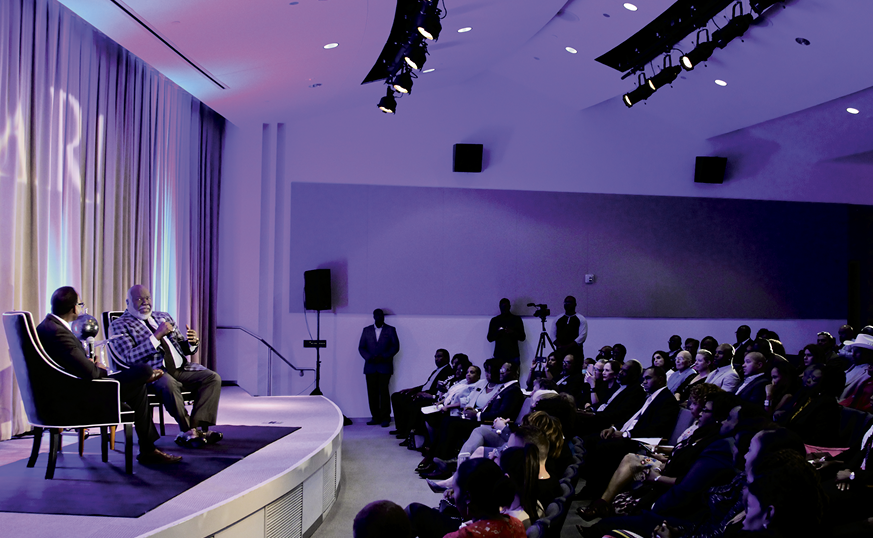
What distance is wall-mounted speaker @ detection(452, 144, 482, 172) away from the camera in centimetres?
943

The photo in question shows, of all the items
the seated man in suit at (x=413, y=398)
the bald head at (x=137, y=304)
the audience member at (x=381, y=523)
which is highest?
the bald head at (x=137, y=304)

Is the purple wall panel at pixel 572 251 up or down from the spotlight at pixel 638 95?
down

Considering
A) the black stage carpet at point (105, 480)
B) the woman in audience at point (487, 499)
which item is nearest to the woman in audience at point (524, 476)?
the woman in audience at point (487, 499)

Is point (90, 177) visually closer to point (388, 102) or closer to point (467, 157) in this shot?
point (388, 102)

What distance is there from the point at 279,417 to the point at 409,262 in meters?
3.69

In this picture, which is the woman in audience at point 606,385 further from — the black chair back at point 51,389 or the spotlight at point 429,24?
the black chair back at point 51,389

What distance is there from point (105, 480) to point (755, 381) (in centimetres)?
457

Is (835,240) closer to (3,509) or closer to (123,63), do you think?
(123,63)

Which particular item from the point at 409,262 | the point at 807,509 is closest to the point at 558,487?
the point at 807,509

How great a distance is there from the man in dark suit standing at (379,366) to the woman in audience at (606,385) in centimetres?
305

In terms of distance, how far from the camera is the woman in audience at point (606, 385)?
6.23 meters

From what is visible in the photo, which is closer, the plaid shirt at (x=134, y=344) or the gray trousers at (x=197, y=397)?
the plaid shirt at (x=134, y=344)

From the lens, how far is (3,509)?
3.10 metres

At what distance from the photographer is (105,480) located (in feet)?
12.1
